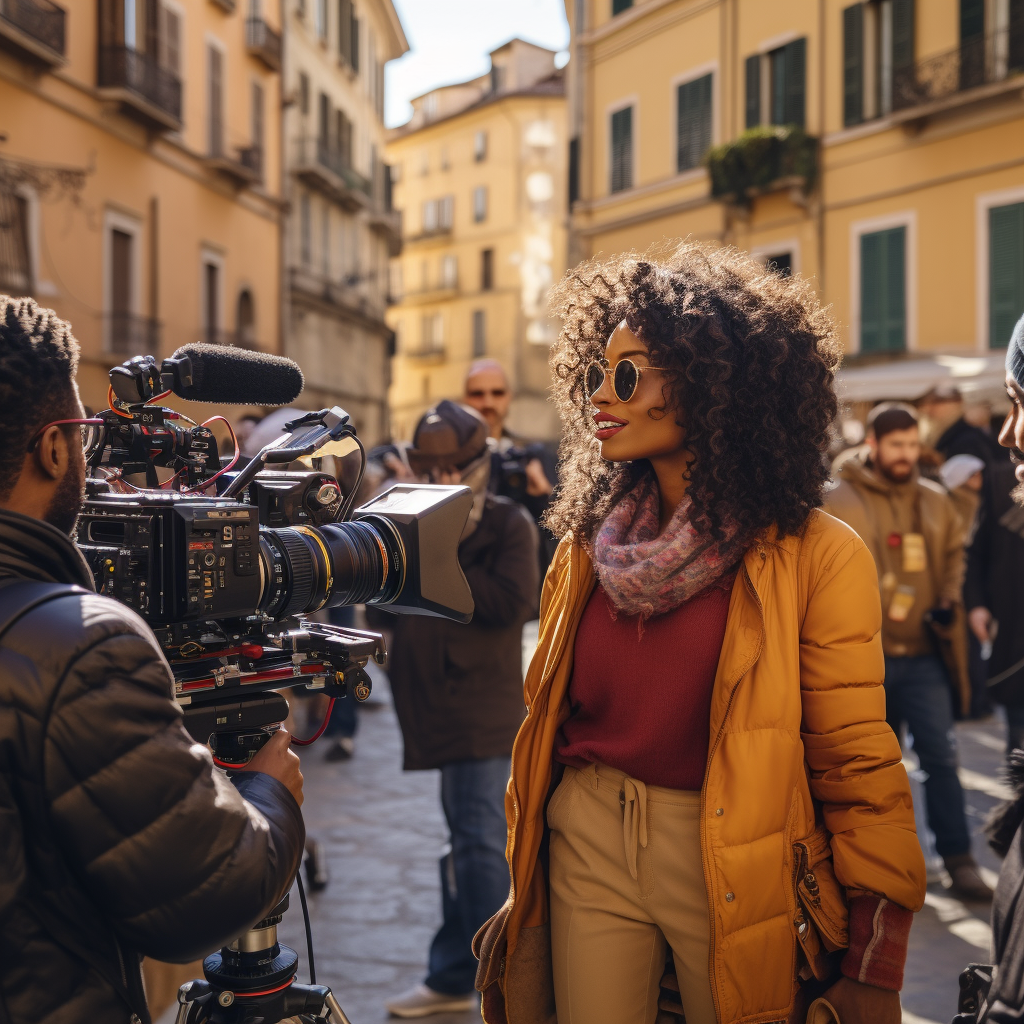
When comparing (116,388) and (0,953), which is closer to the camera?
(0,953)

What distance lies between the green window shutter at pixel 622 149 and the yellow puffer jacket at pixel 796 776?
745 inches

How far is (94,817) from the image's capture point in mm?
1433

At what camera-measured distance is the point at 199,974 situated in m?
3.29

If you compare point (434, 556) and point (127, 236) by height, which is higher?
point (127, 236)

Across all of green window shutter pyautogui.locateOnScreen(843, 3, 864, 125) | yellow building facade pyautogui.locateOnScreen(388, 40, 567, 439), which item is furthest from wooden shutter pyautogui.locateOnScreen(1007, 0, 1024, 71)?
yellow building facade pyautogui.locateOnScreen(388, 40, 567, 439)

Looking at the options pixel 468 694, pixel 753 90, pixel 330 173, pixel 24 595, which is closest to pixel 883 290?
pixel 753 90

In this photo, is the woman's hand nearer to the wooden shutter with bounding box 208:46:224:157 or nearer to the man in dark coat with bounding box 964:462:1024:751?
the man in dark coat with bounding box 964:462:1024:751

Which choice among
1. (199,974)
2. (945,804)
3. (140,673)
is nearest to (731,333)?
(140,673)

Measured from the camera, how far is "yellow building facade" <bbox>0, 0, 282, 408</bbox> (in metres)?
15.0

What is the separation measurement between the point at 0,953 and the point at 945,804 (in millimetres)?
4126

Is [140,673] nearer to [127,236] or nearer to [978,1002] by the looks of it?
[978,1002]

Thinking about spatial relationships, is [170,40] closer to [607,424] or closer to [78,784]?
[607,424]

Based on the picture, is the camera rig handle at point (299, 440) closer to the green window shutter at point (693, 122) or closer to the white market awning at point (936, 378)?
the white market awning at point (936, 378)

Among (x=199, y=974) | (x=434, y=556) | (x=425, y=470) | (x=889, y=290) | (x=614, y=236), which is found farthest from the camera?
(x=614, y=236)
